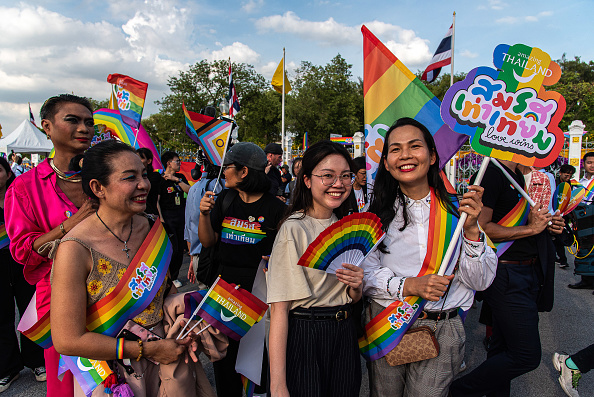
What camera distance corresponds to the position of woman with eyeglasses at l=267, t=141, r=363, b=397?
1.71 m

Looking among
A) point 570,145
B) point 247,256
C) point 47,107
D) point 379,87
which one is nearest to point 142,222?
point 247,256

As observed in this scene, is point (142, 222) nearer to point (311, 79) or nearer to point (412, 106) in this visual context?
point (412, 106)

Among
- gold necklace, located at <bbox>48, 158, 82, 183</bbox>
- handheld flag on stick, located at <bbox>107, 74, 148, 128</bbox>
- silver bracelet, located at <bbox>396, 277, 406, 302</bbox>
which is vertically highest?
handheld flag on stick, located at <bbox>107, 74, 148, 128</bbox>

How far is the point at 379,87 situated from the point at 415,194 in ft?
3.21

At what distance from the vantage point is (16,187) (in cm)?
222

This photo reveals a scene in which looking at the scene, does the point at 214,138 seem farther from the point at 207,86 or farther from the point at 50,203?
the point at 207,86

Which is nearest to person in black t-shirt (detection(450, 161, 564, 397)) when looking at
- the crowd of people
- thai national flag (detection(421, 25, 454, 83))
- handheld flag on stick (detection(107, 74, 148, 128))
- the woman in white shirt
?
the crowd of people

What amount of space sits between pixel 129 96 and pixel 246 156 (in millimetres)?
3221

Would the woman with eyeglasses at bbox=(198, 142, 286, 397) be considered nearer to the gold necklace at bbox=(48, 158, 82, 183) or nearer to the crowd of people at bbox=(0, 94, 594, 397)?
the crowd of people at bbox=(0, 94, 594, 397)

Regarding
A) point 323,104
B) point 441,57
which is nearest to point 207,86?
point 323,104

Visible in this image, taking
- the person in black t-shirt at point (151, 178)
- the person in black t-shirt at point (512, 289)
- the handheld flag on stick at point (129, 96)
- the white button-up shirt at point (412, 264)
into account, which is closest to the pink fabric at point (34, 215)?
the white button-up shirt at point (412, 264)

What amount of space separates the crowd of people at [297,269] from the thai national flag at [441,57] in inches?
372

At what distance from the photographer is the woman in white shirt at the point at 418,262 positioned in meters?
1.85

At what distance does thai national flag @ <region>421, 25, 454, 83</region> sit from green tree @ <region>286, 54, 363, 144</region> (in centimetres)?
2357
